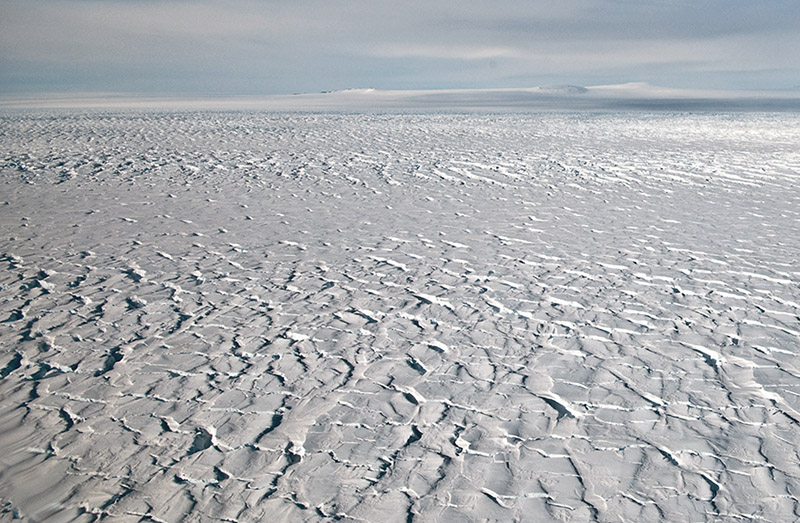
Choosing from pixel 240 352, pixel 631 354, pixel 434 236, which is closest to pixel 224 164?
pixel 434 236

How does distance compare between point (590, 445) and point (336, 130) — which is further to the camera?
point (336, 130)

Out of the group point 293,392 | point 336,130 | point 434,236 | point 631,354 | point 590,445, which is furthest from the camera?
point 336,130


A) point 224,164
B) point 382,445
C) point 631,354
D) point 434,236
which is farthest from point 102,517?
point 224,164

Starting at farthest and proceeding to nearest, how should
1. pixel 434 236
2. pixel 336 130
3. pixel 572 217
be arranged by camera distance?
pixel 336 130 → pixel 572 217 → pixel 434 236

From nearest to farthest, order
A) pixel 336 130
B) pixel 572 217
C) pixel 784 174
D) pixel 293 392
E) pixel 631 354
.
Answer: pixel 293 392 < pixel 631 354 < pixel 572 217 < pixel 784 174 < pixel 336 130

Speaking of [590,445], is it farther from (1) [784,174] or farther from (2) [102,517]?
(1) [784,174]

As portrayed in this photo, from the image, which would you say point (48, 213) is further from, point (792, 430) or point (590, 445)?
point (792, 430)
